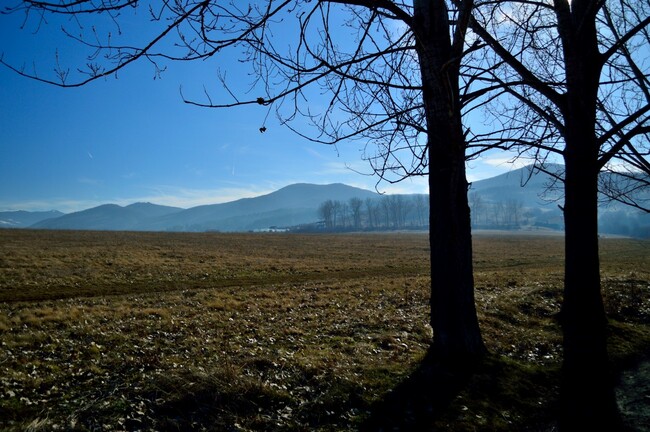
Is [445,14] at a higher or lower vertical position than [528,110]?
→ higher

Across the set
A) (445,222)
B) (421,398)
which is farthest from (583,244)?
(421,398)

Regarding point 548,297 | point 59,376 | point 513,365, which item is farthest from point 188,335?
point 548,297

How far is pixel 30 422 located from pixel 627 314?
1579 centimetres

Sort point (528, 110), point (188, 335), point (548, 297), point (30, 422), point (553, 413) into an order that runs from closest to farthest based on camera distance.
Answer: point (30, 422) < point (553, 413) < point (528, 110) < point (188, 335) < point (548, 297)

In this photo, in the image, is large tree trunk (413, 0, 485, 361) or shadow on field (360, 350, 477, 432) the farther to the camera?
large tree trunk (413, 0, 485, 361)

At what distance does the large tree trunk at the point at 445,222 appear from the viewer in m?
6.29

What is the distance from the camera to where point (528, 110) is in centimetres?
833

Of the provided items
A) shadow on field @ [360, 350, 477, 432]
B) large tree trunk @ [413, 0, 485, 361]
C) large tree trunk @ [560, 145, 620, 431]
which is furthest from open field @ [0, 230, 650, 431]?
large tree trunk @ [413, 0, 485, 361]

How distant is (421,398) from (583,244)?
3429 millimetres

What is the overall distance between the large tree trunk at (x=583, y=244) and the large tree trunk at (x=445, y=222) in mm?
1576

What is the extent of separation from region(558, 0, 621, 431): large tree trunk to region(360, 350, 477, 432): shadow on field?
5.22ft

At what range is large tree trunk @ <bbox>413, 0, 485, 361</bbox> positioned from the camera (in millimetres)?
6289

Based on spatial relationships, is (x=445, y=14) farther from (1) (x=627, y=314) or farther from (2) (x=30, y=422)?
(1) (x=627, y=314)

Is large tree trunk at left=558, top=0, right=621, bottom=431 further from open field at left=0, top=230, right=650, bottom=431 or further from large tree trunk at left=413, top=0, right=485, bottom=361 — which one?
large tree trunk at left=413, top=0, right=485, bottom=361
